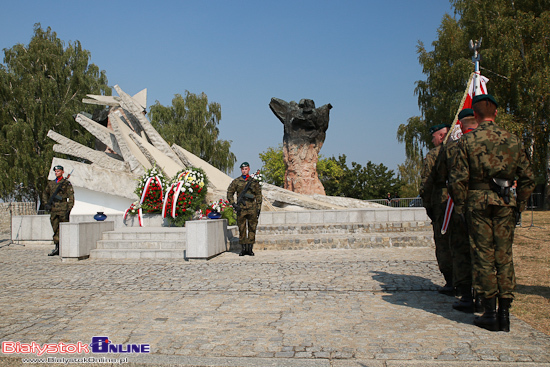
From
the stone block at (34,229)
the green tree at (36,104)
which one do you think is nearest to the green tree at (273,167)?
the green tree at (36,104)

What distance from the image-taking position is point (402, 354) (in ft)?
11.4

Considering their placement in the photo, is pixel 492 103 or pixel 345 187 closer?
pixel 492 103

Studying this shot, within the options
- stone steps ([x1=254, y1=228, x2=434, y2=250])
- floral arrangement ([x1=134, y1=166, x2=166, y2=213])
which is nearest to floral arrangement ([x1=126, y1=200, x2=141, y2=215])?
floral arrangement ([x1=134, y1=166, x2=166, y2=213])

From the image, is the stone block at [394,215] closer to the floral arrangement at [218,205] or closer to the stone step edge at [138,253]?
the floral arrangement at [218,205]

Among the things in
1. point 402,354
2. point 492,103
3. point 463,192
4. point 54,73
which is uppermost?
point 54,73

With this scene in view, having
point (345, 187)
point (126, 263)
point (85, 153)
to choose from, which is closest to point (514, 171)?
point (126, 263)

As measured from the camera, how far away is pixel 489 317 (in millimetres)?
4047

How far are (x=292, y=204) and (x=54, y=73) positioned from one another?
23812 millimetres

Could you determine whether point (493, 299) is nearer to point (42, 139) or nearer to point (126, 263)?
point (126, 263)

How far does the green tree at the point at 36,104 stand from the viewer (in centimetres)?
2855

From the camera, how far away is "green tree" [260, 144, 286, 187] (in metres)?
52.2

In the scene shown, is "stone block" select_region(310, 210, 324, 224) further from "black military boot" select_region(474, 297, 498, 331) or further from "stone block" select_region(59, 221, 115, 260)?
"black military boot" select_region(474, 297, 498, 331)

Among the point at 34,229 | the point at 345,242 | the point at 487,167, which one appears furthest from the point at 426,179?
the point at 34,229

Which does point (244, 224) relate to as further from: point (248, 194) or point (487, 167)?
point (487, 167)
